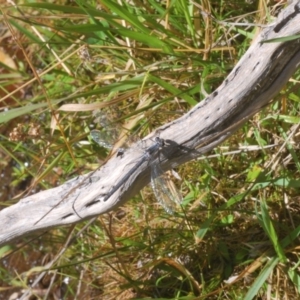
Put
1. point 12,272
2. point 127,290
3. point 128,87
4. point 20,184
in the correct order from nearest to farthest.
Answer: point 128,87 < point 127,290 < point 12,272 < point 20,184

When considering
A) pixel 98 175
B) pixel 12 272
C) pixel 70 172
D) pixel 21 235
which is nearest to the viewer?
pixel 98 175

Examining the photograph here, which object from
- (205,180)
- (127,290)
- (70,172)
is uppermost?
(70,172)

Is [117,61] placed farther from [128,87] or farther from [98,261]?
[98,261]

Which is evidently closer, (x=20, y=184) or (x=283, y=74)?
(x=283, y=74)

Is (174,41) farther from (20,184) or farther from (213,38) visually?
(20,184)

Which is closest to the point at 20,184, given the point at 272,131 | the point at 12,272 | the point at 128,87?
the point at 12,272

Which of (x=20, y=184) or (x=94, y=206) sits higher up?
(x=94, y=206)

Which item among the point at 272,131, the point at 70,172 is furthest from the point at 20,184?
the point at 272,131
